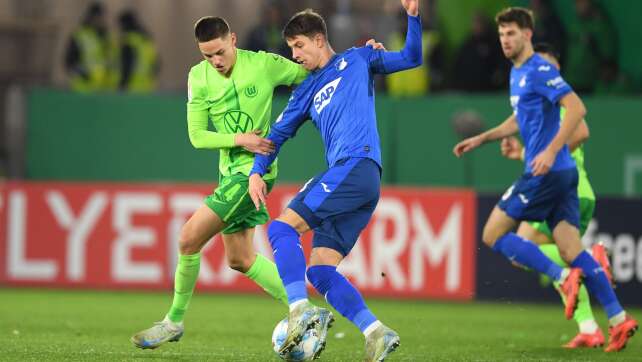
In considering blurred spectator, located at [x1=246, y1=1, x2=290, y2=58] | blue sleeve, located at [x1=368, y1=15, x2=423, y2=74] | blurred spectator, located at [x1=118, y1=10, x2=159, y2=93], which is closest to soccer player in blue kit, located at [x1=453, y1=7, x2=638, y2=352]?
blue sleeve, located at [x1=368, y1=15, x2=423, y2=74]

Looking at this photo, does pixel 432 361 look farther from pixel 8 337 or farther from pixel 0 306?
pixel 0 306

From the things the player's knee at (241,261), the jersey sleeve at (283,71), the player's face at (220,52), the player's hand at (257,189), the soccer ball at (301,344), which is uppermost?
the player's face at (220,52)

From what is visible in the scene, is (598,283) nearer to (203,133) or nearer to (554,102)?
(554,102)

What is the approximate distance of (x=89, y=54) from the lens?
54.1 ft

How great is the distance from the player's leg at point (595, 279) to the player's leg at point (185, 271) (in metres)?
2.35

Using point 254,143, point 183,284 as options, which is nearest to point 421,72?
point 183,284

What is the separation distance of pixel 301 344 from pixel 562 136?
2.28 m

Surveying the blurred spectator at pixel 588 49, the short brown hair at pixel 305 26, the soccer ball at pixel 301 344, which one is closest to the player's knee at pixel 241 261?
the soccer ball at pixel 301 344

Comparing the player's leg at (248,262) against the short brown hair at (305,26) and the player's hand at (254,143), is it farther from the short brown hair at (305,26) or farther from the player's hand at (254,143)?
the short brown hair at (305,26)

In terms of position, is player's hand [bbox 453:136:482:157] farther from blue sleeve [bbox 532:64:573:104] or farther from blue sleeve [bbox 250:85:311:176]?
blue sleeve [bbox 250:85:311:176]

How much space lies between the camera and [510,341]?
9.75 metres

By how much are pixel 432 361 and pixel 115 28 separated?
1140 cm

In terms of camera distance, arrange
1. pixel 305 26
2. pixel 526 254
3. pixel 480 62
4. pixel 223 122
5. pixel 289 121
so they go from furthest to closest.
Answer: pixel 480 62 < pixel 526 254 < pixel 223 122 < pixel 289 121 < pixel 305 26

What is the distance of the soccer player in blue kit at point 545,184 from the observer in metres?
8.91
